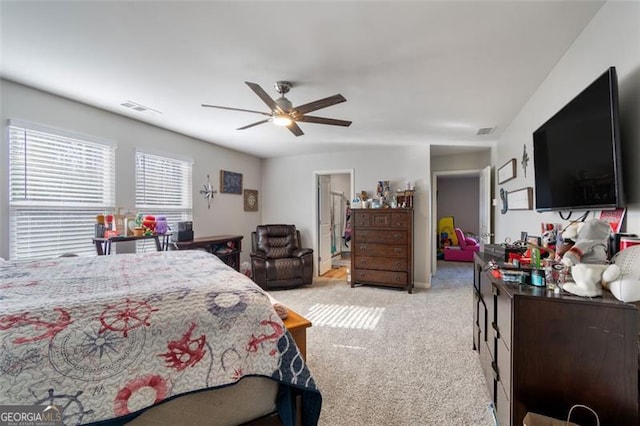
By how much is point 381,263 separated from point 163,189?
350cm

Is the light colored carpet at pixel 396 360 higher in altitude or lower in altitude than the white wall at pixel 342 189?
lower

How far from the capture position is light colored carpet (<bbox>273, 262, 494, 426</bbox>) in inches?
65.9

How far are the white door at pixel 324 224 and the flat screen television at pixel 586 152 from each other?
3.92m

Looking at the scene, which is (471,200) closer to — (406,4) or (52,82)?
(406,4)

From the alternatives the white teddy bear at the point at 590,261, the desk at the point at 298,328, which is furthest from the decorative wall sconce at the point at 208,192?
the white teddy bear at the point at 590,261

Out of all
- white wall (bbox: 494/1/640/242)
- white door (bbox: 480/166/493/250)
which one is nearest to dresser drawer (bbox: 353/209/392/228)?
white door (bbox: 480/166/493/250)

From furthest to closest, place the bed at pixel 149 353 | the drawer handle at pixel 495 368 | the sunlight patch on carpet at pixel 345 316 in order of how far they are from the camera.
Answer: the sunlight patch on carpet at pixel 345 316 → the drawer handle at pixel 495 368 → the bed at pixel 149 353

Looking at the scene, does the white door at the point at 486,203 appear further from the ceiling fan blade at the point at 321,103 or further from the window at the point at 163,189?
the window at the point at 163,189

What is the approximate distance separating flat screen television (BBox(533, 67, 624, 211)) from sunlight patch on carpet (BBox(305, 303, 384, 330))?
206 centimetres

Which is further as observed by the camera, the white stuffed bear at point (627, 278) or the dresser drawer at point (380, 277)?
the dresser drawer at point (380, 277)

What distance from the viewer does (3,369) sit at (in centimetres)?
79

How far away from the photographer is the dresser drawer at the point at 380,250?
421 centimetres

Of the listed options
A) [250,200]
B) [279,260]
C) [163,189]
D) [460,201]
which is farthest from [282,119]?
[460,201]

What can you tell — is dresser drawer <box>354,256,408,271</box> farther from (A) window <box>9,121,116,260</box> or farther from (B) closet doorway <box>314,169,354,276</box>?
(A) window <box>9,121,116,260</box>
